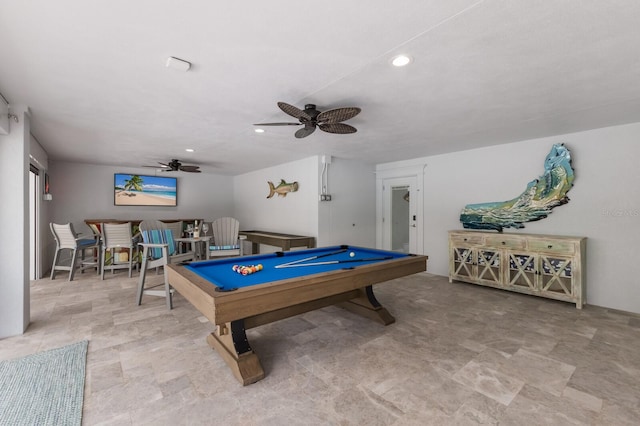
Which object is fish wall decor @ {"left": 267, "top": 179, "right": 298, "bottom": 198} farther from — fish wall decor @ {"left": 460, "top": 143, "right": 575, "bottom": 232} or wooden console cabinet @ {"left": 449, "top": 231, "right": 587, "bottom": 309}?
fish wall decor @ {"left": 460, "top": 143, "right": 575, "bottom": 232}

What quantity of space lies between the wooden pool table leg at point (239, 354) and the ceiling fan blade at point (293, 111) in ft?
5.81

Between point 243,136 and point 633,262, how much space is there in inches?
205

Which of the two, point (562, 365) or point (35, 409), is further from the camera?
point (562, 365)

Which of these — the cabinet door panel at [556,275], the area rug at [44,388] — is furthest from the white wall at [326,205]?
the area rug at [44,388]

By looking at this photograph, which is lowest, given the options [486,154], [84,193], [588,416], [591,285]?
[588,416]

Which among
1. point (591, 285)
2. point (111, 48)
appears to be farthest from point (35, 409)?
point (591, 285)

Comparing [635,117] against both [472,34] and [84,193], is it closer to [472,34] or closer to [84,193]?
[472,34]

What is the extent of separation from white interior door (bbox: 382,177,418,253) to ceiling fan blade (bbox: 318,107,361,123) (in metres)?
3.46

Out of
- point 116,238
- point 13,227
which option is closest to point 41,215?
point 116,238

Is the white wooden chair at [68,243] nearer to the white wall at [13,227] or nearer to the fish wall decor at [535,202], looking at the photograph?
the white wall at [13,227]

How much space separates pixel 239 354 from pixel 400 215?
180 inches

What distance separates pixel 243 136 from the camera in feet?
13.2

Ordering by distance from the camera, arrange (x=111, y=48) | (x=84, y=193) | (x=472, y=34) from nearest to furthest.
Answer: (x=472, y=34)
(x=111, y=48)
(x=84, y=193)

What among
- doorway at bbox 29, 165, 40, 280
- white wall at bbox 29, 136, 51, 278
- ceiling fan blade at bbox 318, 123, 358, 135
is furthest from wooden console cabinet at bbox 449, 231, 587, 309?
doorway at bbox 29, 165, 40, 280
